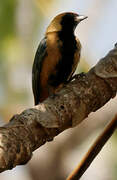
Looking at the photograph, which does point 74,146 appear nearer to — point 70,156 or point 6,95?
point 70,156

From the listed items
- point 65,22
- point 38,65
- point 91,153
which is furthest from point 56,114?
point 65,22

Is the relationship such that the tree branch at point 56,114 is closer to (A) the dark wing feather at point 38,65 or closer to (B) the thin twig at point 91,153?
(B) the thin twig at point 91,153

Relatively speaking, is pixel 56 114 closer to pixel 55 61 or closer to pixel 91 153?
pixel 91 153

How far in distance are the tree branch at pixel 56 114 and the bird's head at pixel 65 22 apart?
1.52 meters

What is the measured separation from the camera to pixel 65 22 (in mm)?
4395

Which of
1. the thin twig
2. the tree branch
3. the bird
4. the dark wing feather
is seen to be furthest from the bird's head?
the thin twig

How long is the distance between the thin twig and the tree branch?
0.93ft

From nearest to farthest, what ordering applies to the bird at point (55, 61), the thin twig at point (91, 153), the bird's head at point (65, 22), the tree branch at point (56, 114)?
1. the thin twig at point (91, 153)
2. the tree branch at point (56, 114)
3. the bird at point (55, 61)
4. the bird's head at point (65, 22)

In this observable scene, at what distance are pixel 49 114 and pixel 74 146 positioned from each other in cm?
249

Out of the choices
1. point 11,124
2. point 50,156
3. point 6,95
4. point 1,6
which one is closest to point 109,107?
point 50,156

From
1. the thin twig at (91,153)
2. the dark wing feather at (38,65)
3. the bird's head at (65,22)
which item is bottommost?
the dark wing feather at (38,65)

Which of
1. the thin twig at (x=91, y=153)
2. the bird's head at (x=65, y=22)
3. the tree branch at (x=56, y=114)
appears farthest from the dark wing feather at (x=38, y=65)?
the thin twig at (x=91, y=153)

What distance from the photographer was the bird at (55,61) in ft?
12.5

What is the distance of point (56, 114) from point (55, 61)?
152 centimetres
